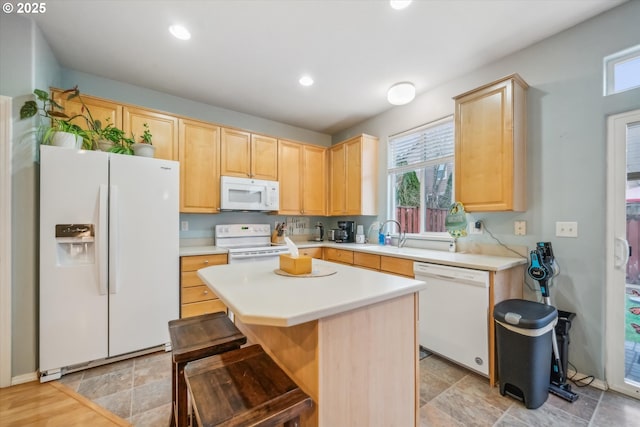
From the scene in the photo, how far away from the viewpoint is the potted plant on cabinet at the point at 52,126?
197cm

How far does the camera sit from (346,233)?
3.92 m

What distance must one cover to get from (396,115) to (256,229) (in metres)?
2.47

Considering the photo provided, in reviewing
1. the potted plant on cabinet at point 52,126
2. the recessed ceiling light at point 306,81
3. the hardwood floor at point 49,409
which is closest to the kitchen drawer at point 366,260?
the recessed ceiling light at point 306,81

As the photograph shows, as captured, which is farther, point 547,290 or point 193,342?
point 547,290

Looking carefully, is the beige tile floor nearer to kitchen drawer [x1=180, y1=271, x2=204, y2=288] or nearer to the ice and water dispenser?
kitchen drawer [x1=180, y1=271, x2=204, y2=288]

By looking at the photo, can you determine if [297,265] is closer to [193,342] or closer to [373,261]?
[193,342]

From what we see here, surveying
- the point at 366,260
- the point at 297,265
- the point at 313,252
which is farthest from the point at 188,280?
the point at 366,260

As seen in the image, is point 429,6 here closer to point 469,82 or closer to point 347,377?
point 469,82

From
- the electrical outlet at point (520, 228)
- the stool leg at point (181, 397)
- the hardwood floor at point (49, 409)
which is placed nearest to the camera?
the stool leg at point (181, 397)

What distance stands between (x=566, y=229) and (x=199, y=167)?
3555 millimetres

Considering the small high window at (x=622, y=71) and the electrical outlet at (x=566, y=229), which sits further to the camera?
the electrical outlet at (x=566, y=229)

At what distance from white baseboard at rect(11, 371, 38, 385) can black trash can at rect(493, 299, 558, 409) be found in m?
3.40

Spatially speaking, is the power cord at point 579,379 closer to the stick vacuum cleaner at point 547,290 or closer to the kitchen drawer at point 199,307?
the stick vacuum cleaner at point 547,290

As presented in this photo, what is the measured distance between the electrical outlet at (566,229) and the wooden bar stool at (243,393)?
2287mm
